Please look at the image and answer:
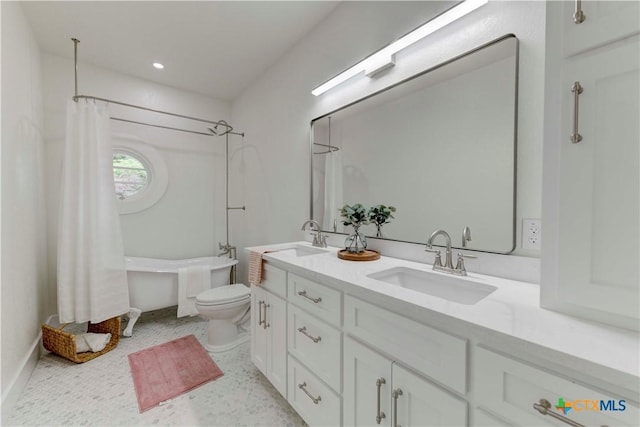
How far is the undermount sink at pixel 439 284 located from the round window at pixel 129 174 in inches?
119

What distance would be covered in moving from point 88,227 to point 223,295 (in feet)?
4.10

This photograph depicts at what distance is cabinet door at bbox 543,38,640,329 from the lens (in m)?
0.65

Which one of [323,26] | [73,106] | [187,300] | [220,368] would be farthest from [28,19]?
[220,368]

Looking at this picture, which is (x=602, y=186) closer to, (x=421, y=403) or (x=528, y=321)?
(x=528, y=321)

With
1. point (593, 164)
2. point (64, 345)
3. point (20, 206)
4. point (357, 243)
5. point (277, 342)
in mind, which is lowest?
point (64, 345)

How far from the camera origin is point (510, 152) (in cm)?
108

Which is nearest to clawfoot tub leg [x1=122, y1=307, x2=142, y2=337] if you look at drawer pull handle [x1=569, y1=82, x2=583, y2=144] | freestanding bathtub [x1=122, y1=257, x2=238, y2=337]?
freestanding bathtub [x1=122, y1=257, x2=238, y2=337]

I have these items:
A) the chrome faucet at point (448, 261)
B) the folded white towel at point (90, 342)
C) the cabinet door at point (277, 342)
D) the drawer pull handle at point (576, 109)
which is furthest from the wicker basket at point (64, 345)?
the drawer pull handle at point (576, 109)

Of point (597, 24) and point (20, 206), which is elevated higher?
point (597, 24)

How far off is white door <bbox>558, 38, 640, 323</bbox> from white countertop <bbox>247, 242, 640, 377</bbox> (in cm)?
8

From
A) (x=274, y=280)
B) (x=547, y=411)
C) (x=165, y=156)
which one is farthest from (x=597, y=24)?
(x=165, y=156)

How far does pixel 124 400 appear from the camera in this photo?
62.1 inches

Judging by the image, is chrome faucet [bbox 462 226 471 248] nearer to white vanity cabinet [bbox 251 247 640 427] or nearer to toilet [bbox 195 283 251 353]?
white vanity cabinet [bbox 251 247 640 427]

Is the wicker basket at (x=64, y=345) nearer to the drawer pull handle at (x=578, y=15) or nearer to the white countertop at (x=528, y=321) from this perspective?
the white countertop at (x=528, y=321)
